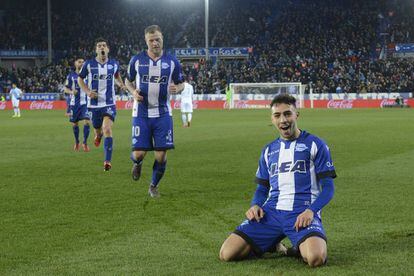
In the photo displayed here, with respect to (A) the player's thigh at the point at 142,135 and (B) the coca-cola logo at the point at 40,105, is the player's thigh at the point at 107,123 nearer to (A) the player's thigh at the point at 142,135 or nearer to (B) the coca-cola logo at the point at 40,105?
(A) the player's thigh at the point at 142,135

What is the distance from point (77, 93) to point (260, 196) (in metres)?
12.4

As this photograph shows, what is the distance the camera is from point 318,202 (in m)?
5.59

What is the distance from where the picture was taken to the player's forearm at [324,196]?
219 inches

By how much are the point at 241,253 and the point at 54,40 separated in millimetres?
57056

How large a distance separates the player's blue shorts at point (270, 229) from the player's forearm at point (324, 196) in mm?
111

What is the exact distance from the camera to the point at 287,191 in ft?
19.1

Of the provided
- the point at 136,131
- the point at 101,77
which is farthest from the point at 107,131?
the point at 136,131

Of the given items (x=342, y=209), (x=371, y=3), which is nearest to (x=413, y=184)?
(x=342, y=209)

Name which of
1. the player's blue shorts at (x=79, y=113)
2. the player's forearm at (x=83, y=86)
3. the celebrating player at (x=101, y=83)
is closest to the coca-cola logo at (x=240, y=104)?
the player's blue shorts at (x=79, y=113)

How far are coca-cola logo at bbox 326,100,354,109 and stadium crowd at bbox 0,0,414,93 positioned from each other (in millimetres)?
881

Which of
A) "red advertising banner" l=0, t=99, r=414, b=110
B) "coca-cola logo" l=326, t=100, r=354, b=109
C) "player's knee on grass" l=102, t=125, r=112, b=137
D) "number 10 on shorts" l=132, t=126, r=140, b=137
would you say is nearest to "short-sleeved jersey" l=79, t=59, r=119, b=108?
"player's knee on grass" l=102, t=125, r=112, b=137

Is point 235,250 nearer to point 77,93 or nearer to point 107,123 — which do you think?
point 107,123

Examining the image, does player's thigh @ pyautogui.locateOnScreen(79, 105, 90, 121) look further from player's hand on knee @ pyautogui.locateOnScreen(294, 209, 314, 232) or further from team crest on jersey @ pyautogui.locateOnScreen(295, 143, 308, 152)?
player's hand on knee @ pyautogui.locateOnScreen(294, 209, 314, 232)

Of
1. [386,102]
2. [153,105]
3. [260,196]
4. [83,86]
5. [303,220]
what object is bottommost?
[386,102]
